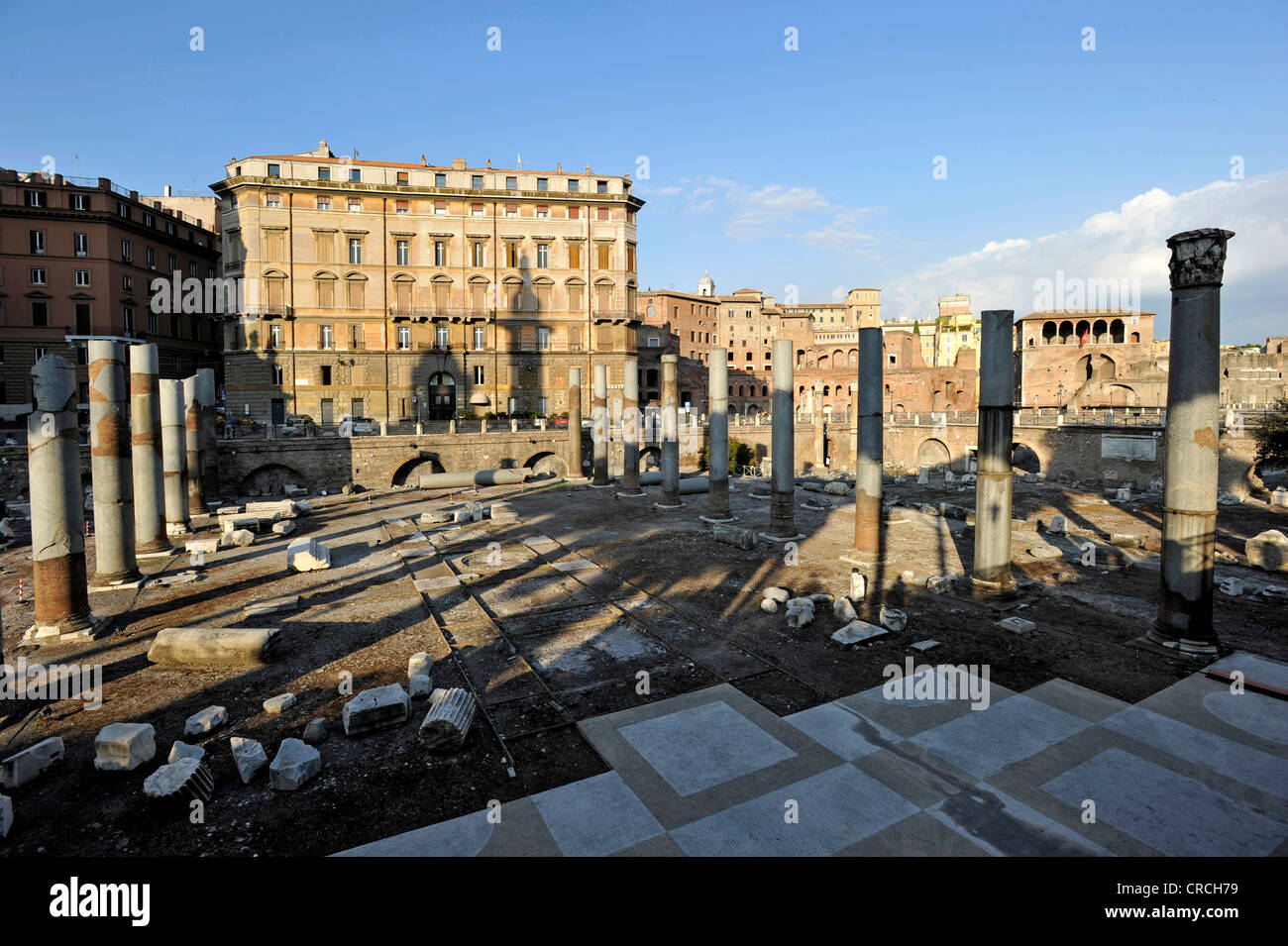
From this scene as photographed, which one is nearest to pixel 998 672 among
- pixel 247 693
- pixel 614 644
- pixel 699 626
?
pixel 699 626

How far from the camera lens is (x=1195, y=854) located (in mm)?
5203

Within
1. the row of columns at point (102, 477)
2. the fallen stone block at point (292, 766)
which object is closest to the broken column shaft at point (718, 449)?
the row of columns at point (102, 477)

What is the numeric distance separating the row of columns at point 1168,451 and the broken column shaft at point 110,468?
43.8 ft

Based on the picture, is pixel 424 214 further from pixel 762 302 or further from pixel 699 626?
pixel 762 302

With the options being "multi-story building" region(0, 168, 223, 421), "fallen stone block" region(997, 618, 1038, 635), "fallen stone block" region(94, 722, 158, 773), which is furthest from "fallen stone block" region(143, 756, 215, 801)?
"multi-story building" region(0, 168, 223, 421)

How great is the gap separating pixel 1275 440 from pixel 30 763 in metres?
32.4

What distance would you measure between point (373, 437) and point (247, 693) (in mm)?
25308

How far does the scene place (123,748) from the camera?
255 inches

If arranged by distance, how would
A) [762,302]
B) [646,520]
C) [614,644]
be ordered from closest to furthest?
1. [614,644]
2. [646,520]
3. [762,302]

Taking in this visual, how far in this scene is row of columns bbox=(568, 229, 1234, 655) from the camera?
8.73 metres

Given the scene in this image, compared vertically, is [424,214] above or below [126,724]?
above

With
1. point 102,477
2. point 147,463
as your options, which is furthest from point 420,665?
point 147,463

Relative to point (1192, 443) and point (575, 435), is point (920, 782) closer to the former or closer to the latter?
point (1192, 443)

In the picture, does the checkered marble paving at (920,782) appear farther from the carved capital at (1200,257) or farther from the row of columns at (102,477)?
the row of columns at (102,477)
